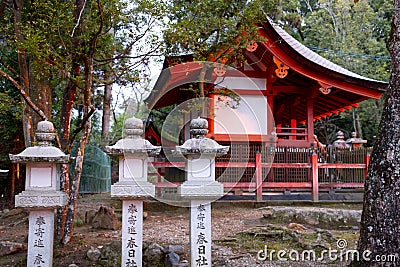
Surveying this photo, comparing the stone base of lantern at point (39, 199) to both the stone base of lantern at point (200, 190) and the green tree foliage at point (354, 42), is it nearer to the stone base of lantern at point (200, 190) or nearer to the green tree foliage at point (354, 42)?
the stone base of lantern at point (200, 190)

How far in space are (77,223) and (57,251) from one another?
→ 7.64 feet

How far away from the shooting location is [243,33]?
8.77 m

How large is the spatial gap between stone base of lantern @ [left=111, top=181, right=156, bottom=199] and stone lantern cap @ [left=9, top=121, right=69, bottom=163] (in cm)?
76

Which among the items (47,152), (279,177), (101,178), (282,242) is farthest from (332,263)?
(101,178)

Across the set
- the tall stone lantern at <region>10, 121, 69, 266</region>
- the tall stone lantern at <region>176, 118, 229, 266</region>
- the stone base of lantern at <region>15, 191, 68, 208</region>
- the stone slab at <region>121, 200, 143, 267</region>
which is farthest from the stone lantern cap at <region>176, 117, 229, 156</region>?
the stone base of lantern at <region>15, 191, 68, 208</region>

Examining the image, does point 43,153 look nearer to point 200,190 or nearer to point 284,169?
point 200,190

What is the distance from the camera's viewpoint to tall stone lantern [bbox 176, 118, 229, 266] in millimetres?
4930

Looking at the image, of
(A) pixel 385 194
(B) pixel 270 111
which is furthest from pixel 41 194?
(B) pixel 270 111

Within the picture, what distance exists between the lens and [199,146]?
4.97 m

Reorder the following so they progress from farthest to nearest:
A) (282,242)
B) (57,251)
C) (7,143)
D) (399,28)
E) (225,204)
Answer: (7,143)
(225,204)
(282,242)
(57,251)
(399,28)

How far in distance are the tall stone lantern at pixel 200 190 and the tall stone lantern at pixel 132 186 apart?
46cm

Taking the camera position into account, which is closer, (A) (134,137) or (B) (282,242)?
(A) (134,137)

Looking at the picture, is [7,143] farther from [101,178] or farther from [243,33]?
[243,33]

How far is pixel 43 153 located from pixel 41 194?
524mm
